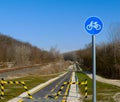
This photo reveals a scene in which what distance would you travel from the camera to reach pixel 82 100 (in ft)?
58.2

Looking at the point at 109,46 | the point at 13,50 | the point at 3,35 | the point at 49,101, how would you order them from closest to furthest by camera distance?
1. the point at 49,101
2. the point at 109,46
3. the point at 13,50
4. the point at 3,35

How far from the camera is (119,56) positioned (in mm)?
56500

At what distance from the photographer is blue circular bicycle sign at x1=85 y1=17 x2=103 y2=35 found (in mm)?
9719

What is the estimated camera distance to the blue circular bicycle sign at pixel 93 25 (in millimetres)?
9719

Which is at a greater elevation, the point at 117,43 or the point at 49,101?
the point at 117,43

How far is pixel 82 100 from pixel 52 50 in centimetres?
13537

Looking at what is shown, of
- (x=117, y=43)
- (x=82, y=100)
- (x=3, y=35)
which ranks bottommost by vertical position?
(x=82, y=100)

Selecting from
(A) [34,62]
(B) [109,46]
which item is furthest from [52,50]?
(B) [109,46]

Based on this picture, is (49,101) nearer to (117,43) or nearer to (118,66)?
(118,66)

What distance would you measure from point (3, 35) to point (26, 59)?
152ft

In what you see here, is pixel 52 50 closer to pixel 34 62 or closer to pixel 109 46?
pixel 34 62

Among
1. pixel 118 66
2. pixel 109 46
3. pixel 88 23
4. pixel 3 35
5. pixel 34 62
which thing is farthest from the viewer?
pixel 3 35

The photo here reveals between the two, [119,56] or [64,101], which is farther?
[119,56]

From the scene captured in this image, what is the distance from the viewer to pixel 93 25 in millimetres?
9805
